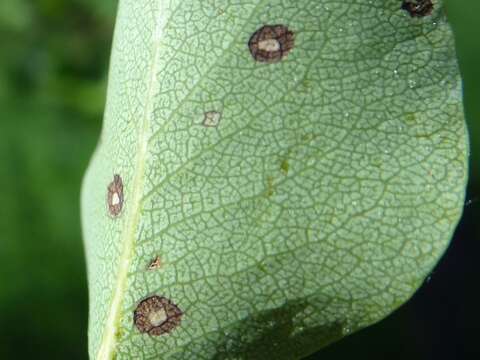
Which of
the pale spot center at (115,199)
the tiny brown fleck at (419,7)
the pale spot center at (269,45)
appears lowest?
the pale spot center at (115,199)

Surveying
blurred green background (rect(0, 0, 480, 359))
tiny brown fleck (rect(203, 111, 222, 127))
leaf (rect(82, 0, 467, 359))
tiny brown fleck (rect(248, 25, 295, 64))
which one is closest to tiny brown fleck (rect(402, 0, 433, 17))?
leaf (rect(82, 0, 467, 359))

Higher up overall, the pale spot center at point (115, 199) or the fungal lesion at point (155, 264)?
the pale spot center at point (115, 199)

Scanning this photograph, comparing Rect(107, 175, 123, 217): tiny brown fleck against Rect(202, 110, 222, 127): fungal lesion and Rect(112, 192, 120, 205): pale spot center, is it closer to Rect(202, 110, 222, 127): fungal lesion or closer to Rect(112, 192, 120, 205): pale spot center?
Rect(112, 192, 120, 205): pale spot center

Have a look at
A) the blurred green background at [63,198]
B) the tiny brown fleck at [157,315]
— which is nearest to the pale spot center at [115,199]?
the tiny brown fleck at [157,315]

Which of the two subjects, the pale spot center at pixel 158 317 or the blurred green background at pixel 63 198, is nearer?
the pale spot center at pixel 158 317

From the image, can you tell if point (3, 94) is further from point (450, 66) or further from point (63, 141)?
point (450, 66)

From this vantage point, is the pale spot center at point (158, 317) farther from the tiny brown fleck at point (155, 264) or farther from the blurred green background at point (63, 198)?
the blurred green background at point (63, 198)

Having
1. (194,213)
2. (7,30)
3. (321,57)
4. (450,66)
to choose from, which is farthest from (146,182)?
(7,30)

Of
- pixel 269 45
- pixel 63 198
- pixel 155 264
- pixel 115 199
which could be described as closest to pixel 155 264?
pixel 155 264
